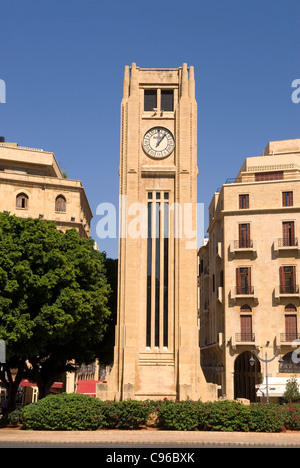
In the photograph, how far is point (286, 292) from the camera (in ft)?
176

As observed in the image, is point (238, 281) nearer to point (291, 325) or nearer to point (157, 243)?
point (291, 325)

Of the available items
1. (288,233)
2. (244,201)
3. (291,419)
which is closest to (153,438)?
(291,419)

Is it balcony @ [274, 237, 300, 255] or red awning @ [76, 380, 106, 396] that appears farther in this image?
balcony @ [274, 237, 300, 255]

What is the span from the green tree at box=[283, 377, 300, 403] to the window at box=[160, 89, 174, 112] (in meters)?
24.4

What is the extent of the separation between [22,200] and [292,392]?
3121cm

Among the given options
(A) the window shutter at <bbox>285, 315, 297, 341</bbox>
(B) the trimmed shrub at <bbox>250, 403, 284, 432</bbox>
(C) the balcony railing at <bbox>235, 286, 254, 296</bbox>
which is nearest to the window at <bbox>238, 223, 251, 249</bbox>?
(C) the balcony railing at <bbox>235, 286, 254, 296</bbox>

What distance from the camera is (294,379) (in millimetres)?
50156

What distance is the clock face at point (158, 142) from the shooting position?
157 feet

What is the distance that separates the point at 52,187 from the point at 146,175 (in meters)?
16.0

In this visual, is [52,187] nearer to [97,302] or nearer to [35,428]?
[97,302]

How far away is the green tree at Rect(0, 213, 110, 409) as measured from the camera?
3600cm

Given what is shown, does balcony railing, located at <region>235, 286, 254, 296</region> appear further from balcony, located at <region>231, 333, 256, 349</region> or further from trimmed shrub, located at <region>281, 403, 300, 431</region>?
trimmed shrub, located at <region>281, 403, 300, 431</region>

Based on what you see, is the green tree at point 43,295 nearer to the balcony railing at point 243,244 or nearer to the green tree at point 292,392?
the green tree at point 292,392

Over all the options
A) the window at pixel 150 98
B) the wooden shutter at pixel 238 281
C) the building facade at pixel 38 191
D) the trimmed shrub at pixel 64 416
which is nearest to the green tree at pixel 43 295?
the trimmed shrub at pixel 64 416
